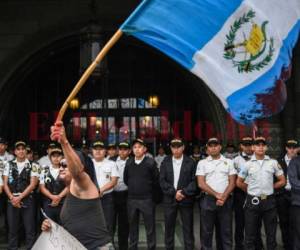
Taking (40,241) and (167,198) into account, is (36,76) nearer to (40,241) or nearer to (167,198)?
(167,198)

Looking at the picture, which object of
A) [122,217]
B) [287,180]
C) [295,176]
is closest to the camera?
[295,176]

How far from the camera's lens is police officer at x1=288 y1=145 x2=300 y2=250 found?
304 inches

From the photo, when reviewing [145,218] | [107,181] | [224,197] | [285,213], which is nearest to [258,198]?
[224,197]

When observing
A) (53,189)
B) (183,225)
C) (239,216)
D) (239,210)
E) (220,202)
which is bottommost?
(183,225)

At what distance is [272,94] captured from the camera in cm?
466

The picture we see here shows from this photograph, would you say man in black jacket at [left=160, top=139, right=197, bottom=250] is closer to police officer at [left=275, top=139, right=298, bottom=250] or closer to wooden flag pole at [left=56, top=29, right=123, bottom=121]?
police officer at [left=275, top=139, right=298, bottom=250]

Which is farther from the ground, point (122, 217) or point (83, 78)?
point (83, 78)

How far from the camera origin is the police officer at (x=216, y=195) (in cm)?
799

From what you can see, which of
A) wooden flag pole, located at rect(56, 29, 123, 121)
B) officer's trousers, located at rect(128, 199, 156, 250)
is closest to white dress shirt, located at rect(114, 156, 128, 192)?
officer's trousers, located at rect(128, 199, 156, 250)

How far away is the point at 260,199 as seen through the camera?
7.80 m

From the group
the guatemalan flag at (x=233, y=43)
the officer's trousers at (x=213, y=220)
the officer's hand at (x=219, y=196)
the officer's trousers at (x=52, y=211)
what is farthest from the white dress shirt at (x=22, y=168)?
the guatemalan flag at (x=233, y=43)

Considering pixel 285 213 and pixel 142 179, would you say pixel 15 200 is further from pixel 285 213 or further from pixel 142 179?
pixel 285 213

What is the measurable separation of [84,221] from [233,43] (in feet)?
6.64

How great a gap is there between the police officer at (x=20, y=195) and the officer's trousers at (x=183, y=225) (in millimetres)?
2198
